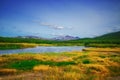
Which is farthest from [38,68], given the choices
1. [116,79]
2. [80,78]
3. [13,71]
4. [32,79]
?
[116,79]

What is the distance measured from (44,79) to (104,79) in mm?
6091

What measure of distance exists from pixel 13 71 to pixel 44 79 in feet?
23.9

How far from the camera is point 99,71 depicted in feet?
83.0

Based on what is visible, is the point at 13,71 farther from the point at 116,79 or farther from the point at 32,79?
the point at 116,79

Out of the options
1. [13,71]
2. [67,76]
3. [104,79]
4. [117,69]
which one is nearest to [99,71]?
[117,69]

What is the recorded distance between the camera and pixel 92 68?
1048 inches

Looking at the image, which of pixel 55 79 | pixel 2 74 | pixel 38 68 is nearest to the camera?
pixel 55 79

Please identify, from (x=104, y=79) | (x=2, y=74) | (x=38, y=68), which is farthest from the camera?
(x=38, y=68)

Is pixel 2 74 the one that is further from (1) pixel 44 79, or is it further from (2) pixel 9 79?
(1) pixel 44 79

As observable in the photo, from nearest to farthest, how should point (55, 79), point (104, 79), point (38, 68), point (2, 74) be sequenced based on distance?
point (55, 79), point (104, 79), point (2, 74), point (38, 68)

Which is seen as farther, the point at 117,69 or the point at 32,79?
the point at 117,69

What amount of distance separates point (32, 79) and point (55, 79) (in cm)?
261

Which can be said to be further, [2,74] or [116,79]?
[2,74]

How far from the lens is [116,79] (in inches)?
810
